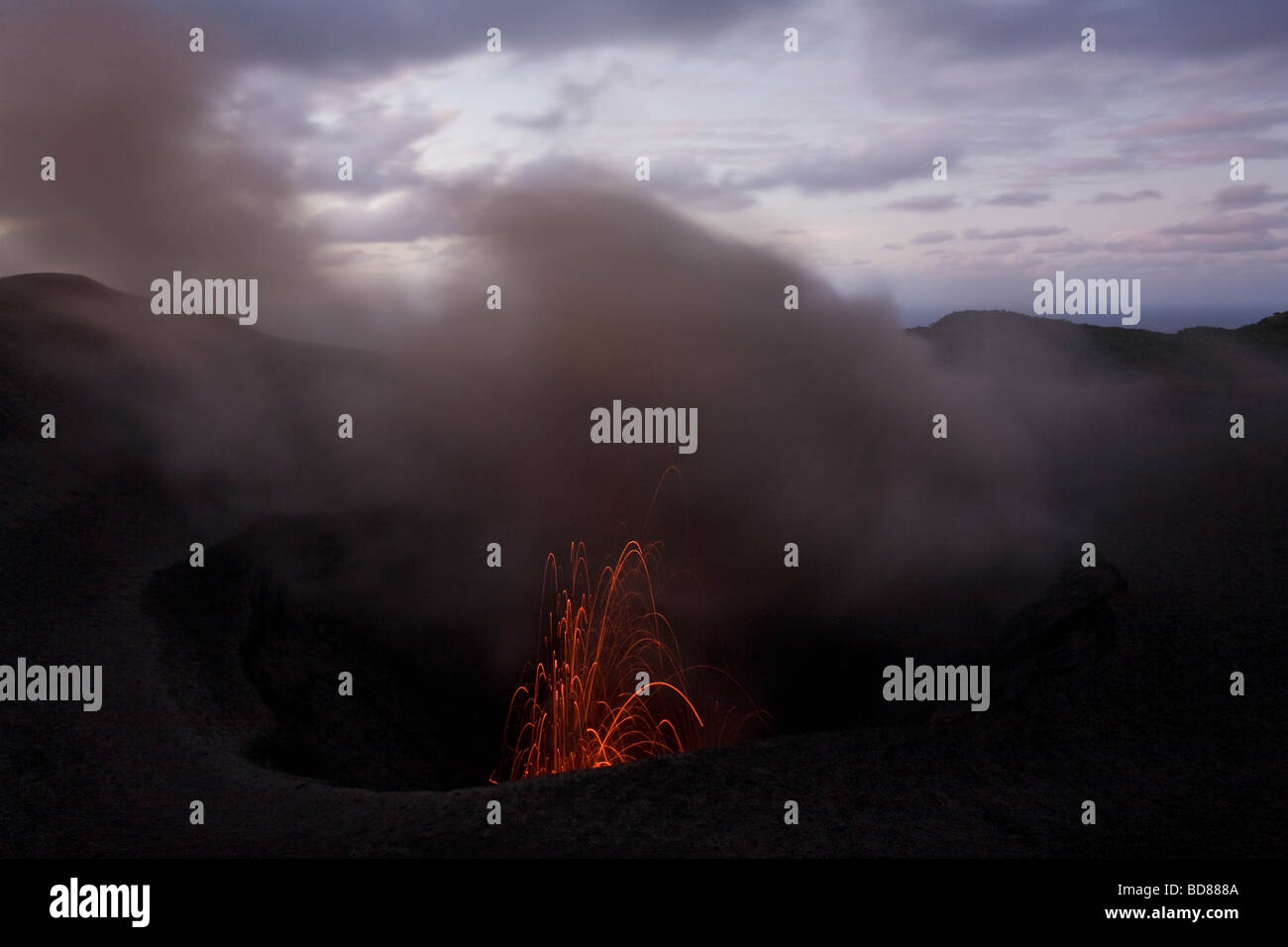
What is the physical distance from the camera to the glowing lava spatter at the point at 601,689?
19297mm

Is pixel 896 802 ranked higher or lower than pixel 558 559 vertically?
lower

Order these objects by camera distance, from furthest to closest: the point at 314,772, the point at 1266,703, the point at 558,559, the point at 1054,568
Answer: the point at 558,559
the point at 1054,568
the point at 314,772
the point at 1266,703

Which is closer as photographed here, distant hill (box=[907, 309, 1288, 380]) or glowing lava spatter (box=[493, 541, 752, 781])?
glowing lava spatter (box=[493, 541, 752, 781])

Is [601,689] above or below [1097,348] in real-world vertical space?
below

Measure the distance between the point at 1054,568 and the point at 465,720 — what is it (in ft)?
39.5

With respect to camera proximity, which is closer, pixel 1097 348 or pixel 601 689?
pixel 601 689

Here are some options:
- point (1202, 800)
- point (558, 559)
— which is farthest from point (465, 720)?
point (1202, 800)

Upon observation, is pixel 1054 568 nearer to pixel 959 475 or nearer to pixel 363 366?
pixel 959 475

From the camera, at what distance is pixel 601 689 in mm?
20969

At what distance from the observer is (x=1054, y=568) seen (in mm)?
16828

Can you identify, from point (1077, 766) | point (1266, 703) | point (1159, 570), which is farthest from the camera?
point (1159, 570)

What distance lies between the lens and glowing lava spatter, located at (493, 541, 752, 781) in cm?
1930

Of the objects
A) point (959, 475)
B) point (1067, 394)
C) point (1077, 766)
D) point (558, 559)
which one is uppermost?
point (1067, 394)

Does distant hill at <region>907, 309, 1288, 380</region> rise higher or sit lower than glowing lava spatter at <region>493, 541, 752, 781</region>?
higher
